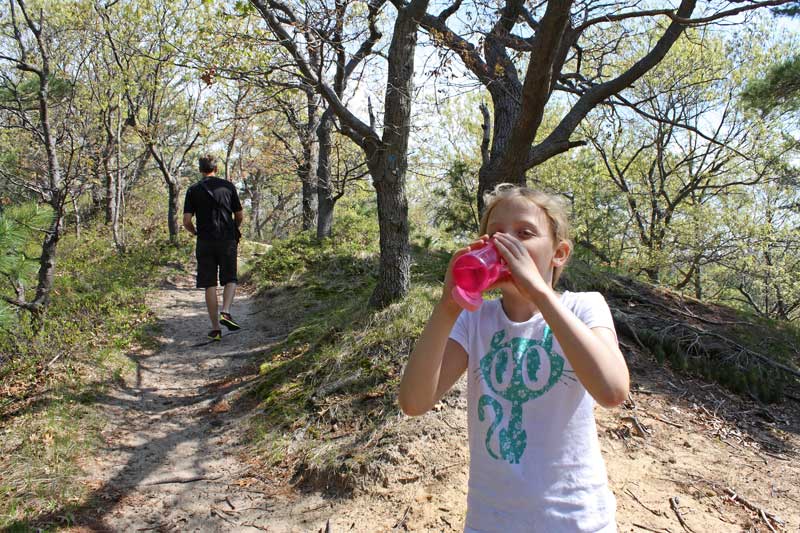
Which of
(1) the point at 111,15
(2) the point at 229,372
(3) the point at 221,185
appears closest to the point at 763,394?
(2) the point at 229,372

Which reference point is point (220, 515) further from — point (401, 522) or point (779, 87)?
point (779, 87)

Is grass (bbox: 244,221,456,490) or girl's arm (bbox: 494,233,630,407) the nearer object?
girl's arm (bbox: 494,233,630,407)

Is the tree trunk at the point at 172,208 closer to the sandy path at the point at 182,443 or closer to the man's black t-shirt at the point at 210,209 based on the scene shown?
the sandy path at the point at 182,443

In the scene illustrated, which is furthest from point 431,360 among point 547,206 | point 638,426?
point 638,426

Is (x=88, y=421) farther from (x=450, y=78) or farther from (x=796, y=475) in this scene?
(x=796, y=475)

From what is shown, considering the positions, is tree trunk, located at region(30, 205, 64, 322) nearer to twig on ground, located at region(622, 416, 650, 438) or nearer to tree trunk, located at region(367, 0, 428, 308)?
tree trunk, located at region(367, 0, 428, 308)

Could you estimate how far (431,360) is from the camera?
1.50 meters

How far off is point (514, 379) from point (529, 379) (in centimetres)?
4

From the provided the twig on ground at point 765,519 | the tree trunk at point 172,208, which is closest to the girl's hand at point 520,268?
the twig on ground at point 765,519

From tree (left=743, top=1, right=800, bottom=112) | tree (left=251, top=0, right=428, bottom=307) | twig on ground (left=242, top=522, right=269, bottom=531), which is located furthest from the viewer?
tree (left=743, top=1, right=800, bottom=112)

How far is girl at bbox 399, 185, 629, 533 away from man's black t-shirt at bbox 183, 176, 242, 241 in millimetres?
5209

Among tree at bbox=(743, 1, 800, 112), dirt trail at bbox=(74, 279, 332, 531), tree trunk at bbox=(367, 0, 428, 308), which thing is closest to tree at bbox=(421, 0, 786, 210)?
tree trunk at bbox=(367, 0, 428, 308)

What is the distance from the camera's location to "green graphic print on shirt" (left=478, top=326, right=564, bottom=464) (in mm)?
1466

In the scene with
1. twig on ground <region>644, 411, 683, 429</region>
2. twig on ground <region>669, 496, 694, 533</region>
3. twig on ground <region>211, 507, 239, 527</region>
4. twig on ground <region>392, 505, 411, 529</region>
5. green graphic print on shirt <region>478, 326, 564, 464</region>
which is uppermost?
green graphic print on shirt <region>478, 326, 564, 464</region>
